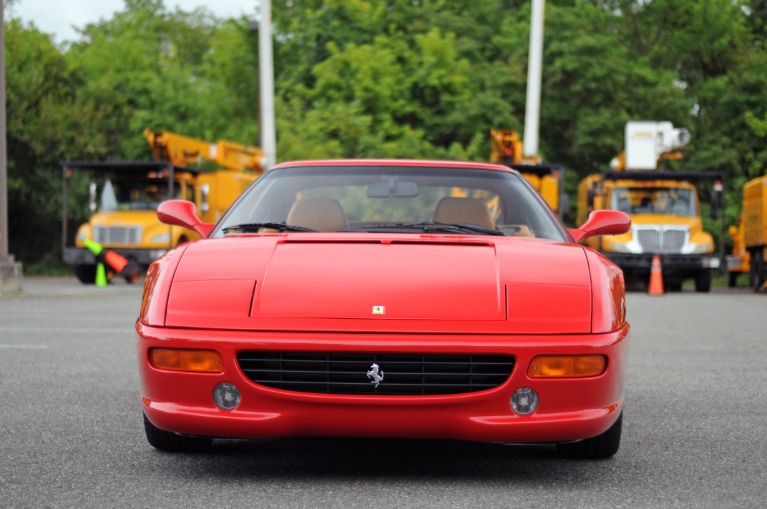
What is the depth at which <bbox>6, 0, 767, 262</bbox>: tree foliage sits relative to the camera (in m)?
38.1

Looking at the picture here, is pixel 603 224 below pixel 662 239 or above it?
above

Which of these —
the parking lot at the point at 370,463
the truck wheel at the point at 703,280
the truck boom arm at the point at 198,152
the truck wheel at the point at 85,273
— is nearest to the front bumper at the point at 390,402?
the parking lot at the point at 370,463

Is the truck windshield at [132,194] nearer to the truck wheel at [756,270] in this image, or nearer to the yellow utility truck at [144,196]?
the yellow utility truck at [144,196]

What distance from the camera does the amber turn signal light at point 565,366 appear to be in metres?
4.29

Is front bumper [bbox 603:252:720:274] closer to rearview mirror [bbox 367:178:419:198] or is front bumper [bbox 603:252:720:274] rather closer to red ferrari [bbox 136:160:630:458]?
rearview mirror [bbox 367:178:419:198]

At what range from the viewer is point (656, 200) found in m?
25.2

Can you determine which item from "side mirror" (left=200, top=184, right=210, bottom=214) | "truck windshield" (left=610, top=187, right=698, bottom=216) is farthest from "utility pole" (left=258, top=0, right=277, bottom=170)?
"truck windshield" (left=610, top=187, right=698, bottom=216)

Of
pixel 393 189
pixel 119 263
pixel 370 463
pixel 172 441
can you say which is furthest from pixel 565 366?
pixel 119 263

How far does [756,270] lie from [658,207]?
3646 mm

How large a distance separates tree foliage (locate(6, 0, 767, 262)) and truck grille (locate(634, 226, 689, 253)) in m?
12.2

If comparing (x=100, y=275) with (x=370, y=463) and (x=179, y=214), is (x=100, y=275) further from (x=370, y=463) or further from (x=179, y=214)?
(x=370, y=463)

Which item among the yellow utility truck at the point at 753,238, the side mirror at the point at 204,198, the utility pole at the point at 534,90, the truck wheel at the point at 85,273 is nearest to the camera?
the side mirror at the point at 204,198

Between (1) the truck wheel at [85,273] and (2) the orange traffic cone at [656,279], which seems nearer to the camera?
(2) the orange traffic cone at [656,279]

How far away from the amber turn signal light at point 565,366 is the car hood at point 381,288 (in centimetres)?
10
